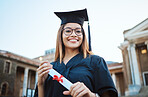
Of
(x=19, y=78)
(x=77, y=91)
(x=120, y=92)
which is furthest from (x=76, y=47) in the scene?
(x=120, y=92)

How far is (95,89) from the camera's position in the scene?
1567 millimetres

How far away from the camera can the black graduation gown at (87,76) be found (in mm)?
1477

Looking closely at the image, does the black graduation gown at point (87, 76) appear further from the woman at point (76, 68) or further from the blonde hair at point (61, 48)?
the blonde hair at point (61, 48)

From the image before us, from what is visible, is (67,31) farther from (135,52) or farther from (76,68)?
(135,52)

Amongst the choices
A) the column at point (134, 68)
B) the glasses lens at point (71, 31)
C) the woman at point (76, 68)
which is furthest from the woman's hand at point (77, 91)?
the column at point (134, 68)

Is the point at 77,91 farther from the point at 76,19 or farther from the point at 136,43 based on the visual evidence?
the point at 136,43

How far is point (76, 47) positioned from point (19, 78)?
28.8 meters

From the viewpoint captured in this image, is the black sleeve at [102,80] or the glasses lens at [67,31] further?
the glasses lens at [67,31]

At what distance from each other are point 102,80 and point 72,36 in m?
0.72

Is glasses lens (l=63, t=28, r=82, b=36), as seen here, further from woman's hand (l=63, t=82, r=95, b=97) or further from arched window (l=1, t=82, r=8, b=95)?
arched window (l=1, t=82, r=8, b=95)

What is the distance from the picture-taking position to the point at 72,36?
1.88 m

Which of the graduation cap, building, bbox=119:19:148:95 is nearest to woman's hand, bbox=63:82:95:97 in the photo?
the graduation cap

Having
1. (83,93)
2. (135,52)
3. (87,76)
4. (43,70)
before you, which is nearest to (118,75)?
(135,52)

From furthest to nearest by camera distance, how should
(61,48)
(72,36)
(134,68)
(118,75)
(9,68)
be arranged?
(118,75)
(9,68)
(134,68)
(61,48)
(72,36)
